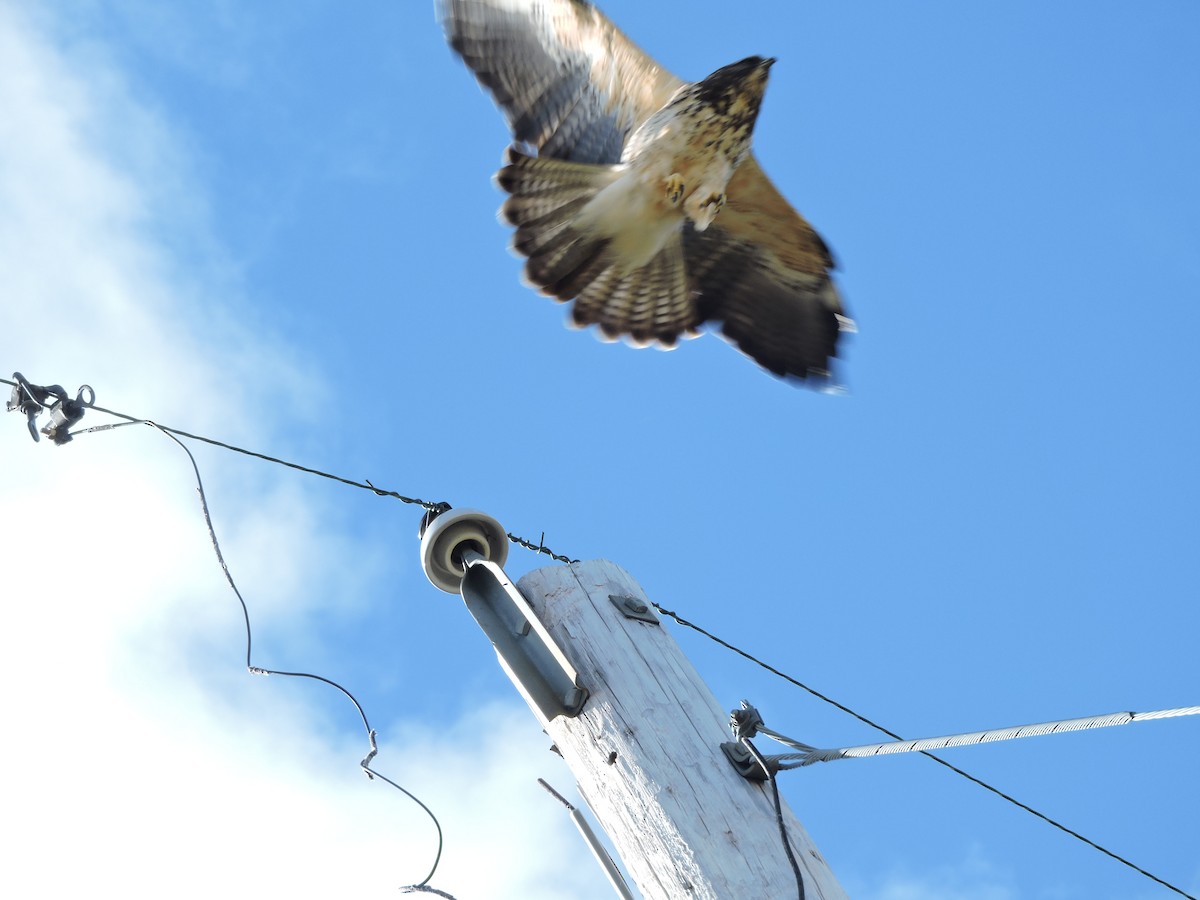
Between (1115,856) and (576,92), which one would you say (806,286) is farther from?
(1115,856)

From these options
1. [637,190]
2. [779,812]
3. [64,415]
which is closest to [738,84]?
[637,190]

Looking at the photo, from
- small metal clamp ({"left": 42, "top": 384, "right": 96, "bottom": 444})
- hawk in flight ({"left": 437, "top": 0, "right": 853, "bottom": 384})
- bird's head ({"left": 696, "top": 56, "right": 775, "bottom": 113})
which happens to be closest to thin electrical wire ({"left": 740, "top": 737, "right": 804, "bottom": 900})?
small metal clamp ({"left": 42, "top": 384, "right": 96, "bottom": 444})

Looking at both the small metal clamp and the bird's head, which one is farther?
the bird's head

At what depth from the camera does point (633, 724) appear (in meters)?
2.26

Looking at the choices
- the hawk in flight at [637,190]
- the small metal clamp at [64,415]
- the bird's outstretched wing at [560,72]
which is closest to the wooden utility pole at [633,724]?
the small metal clamp at [64,415]

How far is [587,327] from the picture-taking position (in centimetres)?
508

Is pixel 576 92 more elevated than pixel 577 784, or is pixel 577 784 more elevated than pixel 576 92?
pixel 576 92

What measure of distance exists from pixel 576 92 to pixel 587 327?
89 centimetres

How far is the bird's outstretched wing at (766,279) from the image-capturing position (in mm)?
4965

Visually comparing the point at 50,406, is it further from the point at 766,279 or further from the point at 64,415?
the point at 766,279

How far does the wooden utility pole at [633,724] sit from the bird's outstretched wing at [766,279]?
8.15ft

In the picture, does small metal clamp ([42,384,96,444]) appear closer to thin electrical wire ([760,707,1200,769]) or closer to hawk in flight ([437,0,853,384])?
thin electrical wire ([760,707,1200,769])

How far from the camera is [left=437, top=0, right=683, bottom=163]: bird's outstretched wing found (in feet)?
16.0

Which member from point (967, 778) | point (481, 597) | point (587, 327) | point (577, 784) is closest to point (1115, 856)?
point (967, 778)
